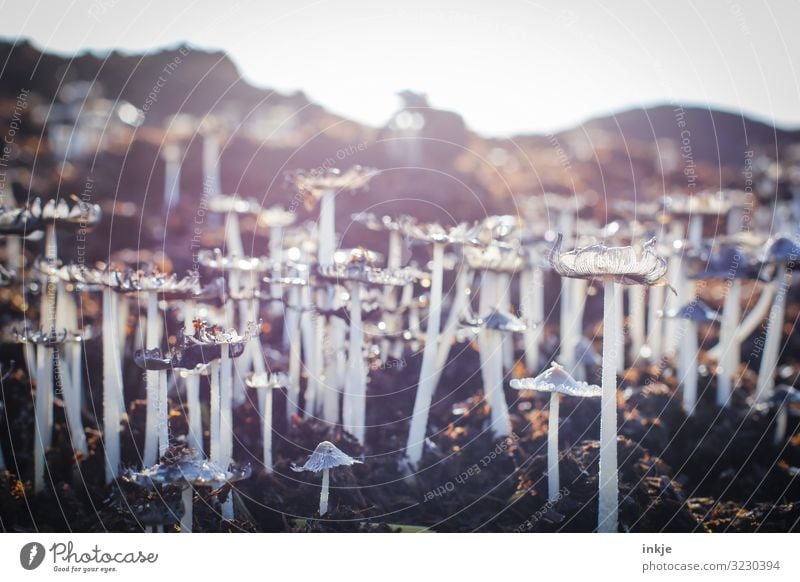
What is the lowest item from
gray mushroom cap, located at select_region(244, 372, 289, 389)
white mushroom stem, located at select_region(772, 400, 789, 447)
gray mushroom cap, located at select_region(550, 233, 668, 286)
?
white mushroom stem, located at select_region(772, 400, 789, 447)

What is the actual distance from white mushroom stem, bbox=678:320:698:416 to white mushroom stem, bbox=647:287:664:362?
0.74ft

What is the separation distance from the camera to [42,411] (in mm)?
3785

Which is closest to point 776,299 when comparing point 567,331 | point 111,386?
point 567,331

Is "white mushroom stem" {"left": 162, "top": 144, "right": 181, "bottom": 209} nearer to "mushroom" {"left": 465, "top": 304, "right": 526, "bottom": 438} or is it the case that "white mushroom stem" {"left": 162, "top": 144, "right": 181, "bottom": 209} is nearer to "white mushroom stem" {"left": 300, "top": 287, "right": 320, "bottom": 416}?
"white mushroom stem" {"left": 300, "top": 287, "right": 320, "bottom": 416}

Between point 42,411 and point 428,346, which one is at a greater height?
point 428,346

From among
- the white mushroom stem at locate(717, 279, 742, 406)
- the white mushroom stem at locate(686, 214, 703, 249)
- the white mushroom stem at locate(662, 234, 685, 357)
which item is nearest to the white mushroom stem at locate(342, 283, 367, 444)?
the white mushroom stem at locate(662, 234, 685, 357)

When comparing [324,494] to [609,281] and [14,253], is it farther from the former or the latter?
[14,253]

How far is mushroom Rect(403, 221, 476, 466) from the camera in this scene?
3627 millimetres

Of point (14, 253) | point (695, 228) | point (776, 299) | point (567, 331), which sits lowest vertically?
point (567, 331)

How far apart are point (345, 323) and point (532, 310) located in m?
1.50

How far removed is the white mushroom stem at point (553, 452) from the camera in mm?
3365

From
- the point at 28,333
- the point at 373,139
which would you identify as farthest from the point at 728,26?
the point at 28,333

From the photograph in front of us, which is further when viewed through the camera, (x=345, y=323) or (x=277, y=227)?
(x=277, y=227)
